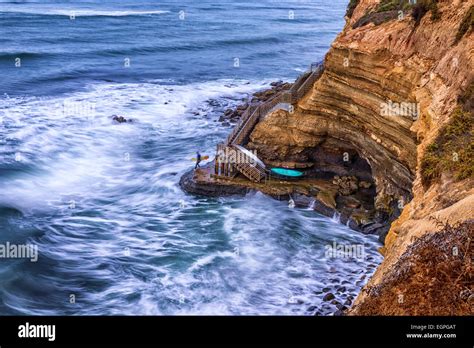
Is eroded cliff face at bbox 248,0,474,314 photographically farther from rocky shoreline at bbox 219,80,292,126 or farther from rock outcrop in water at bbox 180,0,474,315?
rocky shoreline at bbox 219,80,292,126

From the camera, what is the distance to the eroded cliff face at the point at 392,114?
16.4 meters

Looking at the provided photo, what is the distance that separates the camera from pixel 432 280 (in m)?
10.1

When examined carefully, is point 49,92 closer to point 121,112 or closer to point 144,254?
point 121,112

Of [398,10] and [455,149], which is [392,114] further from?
[455,149]

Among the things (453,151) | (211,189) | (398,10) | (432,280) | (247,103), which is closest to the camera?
(432,280)

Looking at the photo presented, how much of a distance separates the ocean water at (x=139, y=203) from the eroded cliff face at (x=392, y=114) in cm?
369

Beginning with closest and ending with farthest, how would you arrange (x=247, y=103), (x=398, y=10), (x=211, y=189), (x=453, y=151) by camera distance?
(x=453, y=151) < (x=398, y=10) < (x=211, y=189) < (x=247, y=103)

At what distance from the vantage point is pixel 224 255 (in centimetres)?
2277

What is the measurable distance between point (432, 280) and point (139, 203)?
66.3ft

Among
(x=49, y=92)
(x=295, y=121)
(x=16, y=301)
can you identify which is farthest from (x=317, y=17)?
(x=16, y=301)

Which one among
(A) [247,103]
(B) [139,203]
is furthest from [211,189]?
(A) [247,103]

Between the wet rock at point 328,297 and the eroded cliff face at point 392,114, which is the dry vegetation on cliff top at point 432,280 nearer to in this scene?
the eroded cliff face at point 392,114

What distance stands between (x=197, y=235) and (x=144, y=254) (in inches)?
103

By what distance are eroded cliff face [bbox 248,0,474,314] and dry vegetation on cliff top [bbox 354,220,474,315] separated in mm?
1420
